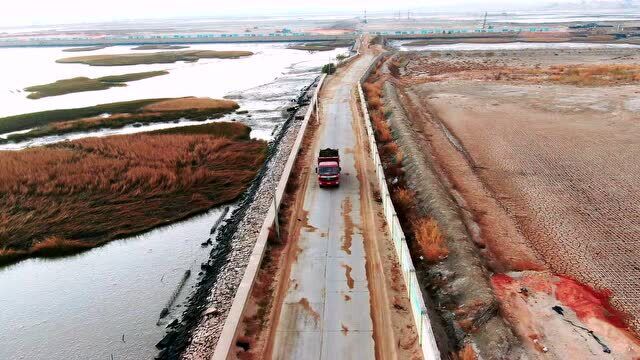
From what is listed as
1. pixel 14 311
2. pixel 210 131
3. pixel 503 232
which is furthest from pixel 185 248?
pixel 210 131

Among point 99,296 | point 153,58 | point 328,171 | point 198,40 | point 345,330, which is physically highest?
point 198,40

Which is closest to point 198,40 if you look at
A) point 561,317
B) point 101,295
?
point 101,295

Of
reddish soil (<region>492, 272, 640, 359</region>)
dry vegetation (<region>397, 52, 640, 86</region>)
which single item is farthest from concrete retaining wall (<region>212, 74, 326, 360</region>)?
dry vegetation (<region>397, 52, 640, 86</region>)

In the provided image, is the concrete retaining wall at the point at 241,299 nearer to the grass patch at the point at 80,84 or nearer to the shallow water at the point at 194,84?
the shallow water at the point at 194,84

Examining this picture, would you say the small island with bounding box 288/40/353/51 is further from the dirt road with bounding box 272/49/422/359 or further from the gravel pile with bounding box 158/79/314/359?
the dirt road with bounding box 272/49/422/359

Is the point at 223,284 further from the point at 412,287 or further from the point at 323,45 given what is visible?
the point at 323,45

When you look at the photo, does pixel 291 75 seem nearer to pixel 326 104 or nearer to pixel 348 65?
pixel 348 65

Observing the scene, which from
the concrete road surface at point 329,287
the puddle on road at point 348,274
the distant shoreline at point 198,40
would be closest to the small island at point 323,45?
the distant shoreline at point 198,40
